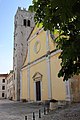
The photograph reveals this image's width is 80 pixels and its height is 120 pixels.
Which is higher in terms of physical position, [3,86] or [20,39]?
[20,39]

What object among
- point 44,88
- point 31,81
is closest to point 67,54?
point 44,88

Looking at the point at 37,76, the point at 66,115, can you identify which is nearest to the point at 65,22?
the point at 66,115

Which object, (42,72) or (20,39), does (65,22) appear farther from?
(20,39)

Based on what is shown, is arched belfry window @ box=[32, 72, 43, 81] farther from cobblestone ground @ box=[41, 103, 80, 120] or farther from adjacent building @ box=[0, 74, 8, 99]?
adjacent building @ box=[0, 74, 8, 99]

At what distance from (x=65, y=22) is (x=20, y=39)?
40.1 m

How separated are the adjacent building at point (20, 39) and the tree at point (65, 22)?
3636cm

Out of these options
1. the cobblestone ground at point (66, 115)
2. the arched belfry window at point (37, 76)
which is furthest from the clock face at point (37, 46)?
the cobblestone ground at point (66, 115)

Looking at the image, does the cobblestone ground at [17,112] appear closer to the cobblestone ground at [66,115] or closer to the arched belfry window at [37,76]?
the cobblestone ground at [66,115]

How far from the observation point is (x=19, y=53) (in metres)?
43.8

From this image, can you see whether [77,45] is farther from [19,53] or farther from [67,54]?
[19,53]

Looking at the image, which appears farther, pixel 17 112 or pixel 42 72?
pixel 42 72

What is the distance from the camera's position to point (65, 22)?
4734 millimetres

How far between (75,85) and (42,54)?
9.83 metres

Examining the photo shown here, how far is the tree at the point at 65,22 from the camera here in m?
4.30
